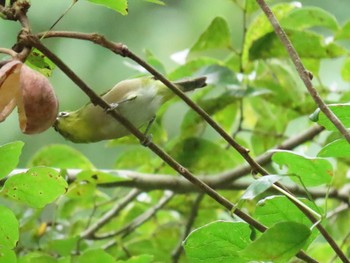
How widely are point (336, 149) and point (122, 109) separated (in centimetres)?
34

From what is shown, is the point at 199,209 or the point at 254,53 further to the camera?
the point at 199,209

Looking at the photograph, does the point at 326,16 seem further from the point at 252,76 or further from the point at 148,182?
the point at 148,182

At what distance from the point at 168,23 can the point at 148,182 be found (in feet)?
5.88

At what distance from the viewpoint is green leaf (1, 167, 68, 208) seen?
2.12ft

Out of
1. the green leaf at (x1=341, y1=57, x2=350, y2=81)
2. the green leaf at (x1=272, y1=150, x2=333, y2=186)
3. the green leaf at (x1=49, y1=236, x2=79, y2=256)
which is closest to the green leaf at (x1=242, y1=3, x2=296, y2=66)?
the green leaf at (x1=341, y1=57, x2=350, y2=81)

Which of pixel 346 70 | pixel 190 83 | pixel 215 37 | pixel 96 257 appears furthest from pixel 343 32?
pixel 96 257

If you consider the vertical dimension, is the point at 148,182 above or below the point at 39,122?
below

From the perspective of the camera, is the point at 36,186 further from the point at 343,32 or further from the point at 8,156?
the point at 343,32

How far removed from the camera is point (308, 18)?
3.63 feet

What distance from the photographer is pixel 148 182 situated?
1.10m

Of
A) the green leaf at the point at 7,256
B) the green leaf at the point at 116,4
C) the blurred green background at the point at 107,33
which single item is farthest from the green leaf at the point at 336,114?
the blurred green background at the point at 107,33

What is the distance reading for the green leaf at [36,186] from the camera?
0.65 m

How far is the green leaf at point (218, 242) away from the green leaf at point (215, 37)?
0.56m

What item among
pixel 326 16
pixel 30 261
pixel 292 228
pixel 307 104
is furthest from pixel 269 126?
pixel 292 228
